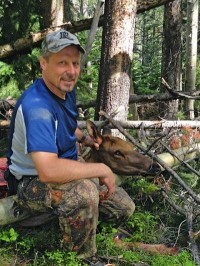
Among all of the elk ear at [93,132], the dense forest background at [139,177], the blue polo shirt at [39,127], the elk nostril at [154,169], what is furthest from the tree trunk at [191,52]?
the blue polo shirt at [39,127]

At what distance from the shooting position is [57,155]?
352 cm

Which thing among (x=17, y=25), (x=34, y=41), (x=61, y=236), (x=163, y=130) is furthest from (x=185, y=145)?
(x=17, y=25)

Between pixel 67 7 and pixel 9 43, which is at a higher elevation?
pixel 67 7

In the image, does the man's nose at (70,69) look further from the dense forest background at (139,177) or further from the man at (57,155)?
the dense forest background at (139,177)


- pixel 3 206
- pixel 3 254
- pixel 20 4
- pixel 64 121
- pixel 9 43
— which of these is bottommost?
pixel 3 254

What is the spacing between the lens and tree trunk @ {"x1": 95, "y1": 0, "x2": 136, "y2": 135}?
21.1 feet

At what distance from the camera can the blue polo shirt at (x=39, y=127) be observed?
334cm

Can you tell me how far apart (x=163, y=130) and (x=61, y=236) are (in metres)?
2.92

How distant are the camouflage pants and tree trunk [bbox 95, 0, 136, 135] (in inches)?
116

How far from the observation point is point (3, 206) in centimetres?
411

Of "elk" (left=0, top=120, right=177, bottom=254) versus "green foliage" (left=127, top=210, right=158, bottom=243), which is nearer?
"elk" (left=0, top=120, right=177, bottom=254)

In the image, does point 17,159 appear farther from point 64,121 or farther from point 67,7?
point 67,7

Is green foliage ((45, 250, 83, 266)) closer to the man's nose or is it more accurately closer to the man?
the man

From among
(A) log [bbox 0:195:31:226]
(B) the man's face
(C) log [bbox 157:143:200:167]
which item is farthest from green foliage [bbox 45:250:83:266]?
(C) log [bbox 157:143:200:167]
